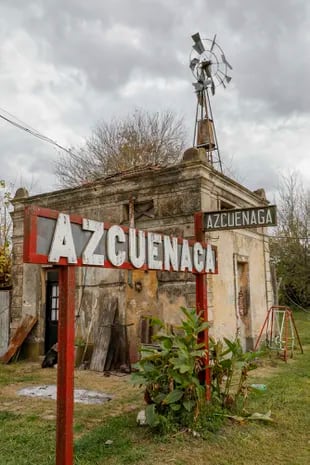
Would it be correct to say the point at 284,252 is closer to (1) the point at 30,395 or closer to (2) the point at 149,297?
(2) the point at 149,297

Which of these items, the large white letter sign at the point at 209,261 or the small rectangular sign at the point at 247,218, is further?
the large white letter sign at the point at 209,261

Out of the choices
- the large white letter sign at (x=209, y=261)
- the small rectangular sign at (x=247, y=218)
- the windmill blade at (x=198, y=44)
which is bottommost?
the large white letter sign at (x=209, y=261)

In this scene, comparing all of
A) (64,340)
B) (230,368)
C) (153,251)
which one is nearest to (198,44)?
(153,251)

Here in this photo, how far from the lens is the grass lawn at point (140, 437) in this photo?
137 inches

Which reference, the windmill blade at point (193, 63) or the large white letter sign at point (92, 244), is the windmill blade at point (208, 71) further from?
the large white letter sign at point (92, 244)

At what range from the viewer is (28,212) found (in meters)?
2.78

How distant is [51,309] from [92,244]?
21.6ft

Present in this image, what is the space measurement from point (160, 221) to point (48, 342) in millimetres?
4060

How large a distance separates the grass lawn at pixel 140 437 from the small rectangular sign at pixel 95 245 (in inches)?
67.3

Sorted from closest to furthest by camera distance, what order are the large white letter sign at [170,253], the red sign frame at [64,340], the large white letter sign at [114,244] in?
the red sign frame at [64,340] < the large white letter sign at [114,244] < the large white letter sign at [170,253]

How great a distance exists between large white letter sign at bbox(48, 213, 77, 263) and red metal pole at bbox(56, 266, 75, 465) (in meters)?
0.12

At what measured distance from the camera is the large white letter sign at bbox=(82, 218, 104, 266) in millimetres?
3221

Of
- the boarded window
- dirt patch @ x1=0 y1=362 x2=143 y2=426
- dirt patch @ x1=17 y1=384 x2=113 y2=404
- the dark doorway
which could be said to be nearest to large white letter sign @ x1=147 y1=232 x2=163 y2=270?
dirt patch @ x1=0 y1=362 x2=143 y2=426

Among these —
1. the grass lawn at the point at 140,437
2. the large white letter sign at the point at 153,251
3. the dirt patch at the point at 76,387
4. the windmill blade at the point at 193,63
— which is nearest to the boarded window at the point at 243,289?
the grass lawn at the point at 140,437
